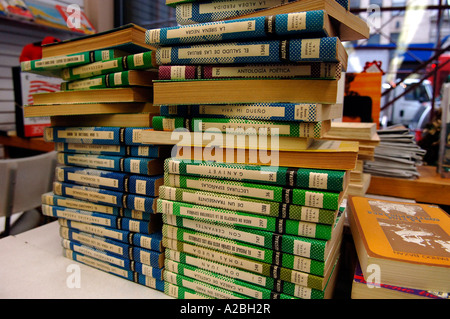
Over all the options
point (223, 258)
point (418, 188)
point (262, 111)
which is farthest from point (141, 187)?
point (418, 188)

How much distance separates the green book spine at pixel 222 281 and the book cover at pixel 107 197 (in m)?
0.17

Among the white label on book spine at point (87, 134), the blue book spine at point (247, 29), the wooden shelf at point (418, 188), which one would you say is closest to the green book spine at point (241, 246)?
the white label on book spine at point (87, 134)

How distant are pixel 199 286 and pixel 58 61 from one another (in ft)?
2.68

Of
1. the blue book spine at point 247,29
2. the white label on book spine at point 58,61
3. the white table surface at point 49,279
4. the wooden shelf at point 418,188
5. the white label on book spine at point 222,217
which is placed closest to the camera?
the blue book spine at point 247,29

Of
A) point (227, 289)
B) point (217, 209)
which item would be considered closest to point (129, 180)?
point (217, 209)

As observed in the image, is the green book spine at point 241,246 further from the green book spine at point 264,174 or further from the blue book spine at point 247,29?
the blue book spine at point 247,29

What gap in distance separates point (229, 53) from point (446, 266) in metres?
0.61

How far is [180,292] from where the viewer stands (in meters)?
0.81

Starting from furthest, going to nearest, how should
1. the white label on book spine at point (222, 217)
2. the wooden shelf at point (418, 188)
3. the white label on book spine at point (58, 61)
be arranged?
the wooden shelf at point (418, 188) → the white label on book spine at point (58, 61) → the white label on book spine at point (222, 217)

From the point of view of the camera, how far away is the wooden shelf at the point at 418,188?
1349mm

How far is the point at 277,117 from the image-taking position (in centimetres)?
64

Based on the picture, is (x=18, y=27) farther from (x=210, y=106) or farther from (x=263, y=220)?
(x=263, y=220)

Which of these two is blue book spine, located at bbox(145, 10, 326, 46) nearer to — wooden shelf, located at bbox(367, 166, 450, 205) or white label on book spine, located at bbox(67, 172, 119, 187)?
white label on book spine, located at bbox(67, 172, 119, 187)

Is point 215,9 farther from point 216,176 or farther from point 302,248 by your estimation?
point 302,248
